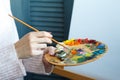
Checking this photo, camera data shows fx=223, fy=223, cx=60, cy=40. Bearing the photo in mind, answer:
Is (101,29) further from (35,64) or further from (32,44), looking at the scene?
(32,44)

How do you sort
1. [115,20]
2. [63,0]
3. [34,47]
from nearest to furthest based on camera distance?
[34,47]
[115,20]
[63,0]

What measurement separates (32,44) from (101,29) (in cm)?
52

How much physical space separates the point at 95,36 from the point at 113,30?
9 centimetres

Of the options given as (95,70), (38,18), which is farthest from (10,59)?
(38,18)

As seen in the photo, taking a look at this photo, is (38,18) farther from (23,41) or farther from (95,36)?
(23,41)

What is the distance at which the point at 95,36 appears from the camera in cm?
105

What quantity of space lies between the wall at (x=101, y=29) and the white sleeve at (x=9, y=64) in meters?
0.47

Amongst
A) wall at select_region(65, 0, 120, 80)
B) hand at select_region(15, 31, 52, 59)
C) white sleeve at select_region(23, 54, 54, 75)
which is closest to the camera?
hand at select_region(15, 31, 52, 59)

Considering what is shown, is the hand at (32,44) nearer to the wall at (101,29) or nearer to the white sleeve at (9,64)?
the white sleeve at (9,64)

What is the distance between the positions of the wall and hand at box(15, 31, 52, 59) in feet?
1.56

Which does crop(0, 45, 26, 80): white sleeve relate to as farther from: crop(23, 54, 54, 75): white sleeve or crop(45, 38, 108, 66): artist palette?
crop(23, 54, 54, 75): white sleeve

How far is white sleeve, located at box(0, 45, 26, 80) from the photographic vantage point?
63 cm

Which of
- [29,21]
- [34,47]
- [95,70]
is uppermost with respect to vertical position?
[34,47]

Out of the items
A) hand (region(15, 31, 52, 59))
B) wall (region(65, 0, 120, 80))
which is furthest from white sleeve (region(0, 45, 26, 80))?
wall (region(65, 0, 120, 80))
